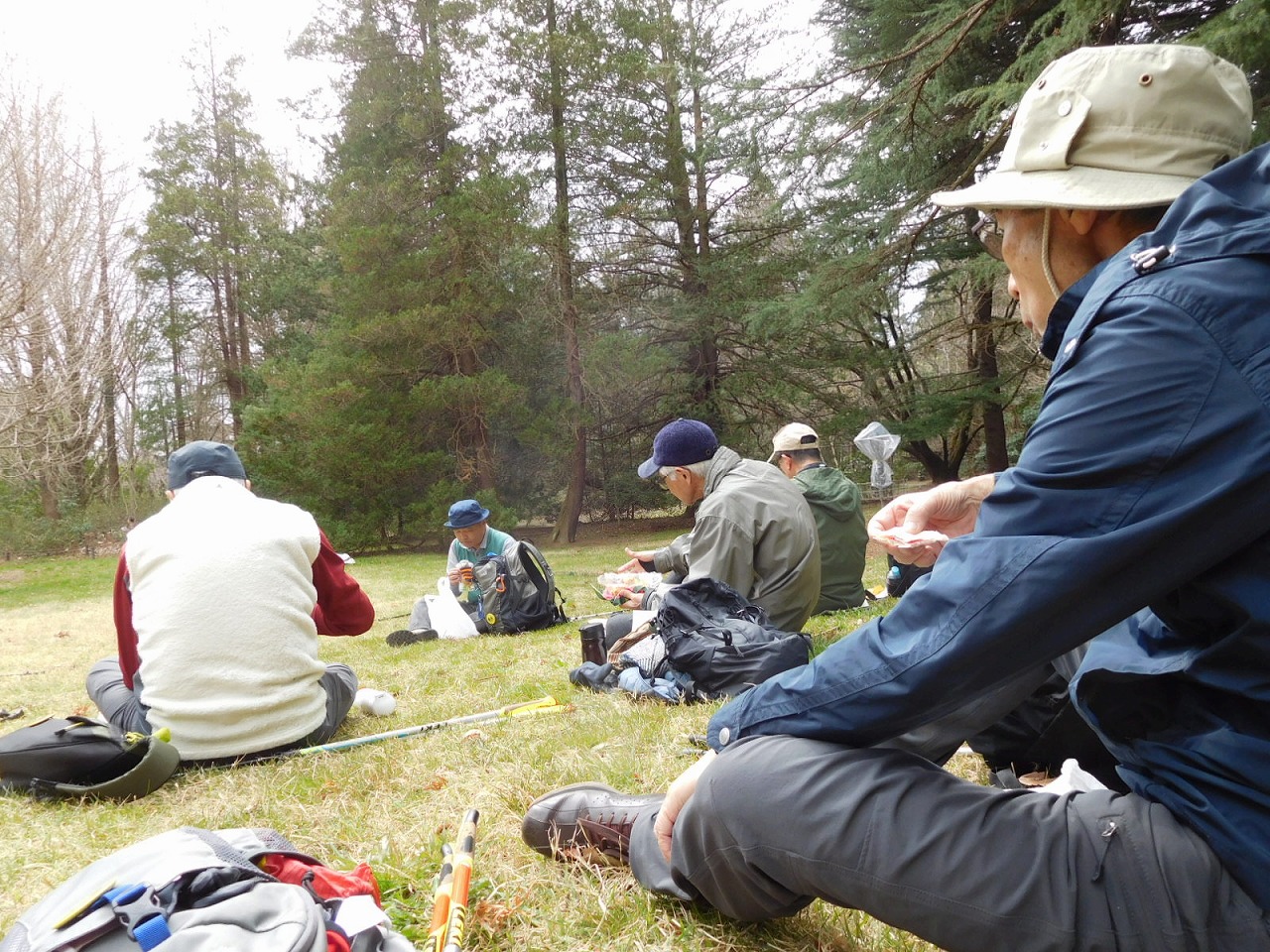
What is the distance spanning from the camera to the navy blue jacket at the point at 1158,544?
0.99m

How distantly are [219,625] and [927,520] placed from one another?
2.49 meters

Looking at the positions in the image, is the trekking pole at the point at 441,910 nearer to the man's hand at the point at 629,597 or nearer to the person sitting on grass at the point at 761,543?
the person sitting on grass at the point at 761,543

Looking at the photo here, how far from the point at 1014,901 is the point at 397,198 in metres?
19.8

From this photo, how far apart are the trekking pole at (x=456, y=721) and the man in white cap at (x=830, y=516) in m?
2.25

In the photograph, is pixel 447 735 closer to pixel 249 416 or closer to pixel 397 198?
pixel 397 198

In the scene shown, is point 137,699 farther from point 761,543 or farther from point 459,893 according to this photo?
point 761,543

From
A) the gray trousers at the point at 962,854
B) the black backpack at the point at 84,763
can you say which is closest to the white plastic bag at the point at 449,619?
the black backpack at the point at 84,763

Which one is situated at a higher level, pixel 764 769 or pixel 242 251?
pixel 242 251

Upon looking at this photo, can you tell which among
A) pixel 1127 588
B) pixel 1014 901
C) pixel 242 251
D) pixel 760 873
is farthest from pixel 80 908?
pixel 242 251

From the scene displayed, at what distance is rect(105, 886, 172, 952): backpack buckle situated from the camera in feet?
4.31

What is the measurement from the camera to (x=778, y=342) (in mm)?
17766

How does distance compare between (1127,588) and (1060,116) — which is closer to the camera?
(1127,588)

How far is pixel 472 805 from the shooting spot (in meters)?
2.45

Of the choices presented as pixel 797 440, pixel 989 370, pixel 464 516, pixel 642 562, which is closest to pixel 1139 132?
pixel 797 440
